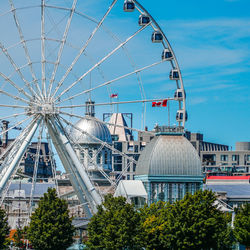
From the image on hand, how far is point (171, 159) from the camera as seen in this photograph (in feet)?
379

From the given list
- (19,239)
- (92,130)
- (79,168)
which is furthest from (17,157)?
(92,130)

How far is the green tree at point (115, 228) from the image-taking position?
3812 inches

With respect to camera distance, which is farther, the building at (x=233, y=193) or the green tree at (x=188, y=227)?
the building at (x=233, y=193)

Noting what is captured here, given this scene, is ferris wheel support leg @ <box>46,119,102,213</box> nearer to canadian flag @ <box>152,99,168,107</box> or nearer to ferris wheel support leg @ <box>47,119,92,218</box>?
ferris wheel support leg @ <box>47,119,92,218</box>

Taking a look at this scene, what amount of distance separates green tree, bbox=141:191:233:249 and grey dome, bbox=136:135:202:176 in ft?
41.5

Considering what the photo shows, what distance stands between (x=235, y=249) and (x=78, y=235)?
824 inches

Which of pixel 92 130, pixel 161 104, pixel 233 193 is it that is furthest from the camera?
pixel 92 130

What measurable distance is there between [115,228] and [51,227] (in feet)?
23.0

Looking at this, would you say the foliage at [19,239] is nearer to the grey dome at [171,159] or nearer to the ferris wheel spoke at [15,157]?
the ferris wheel spoke at [15,157]

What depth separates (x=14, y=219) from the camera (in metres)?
137

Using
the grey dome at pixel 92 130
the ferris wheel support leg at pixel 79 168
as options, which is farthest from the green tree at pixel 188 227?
the grey dome at pixel 92 130

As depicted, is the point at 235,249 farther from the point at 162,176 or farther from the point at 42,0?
the point at 42,0

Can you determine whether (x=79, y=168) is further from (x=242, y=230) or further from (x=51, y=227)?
(x=242, y=230)

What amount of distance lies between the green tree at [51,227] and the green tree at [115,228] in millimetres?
2629
